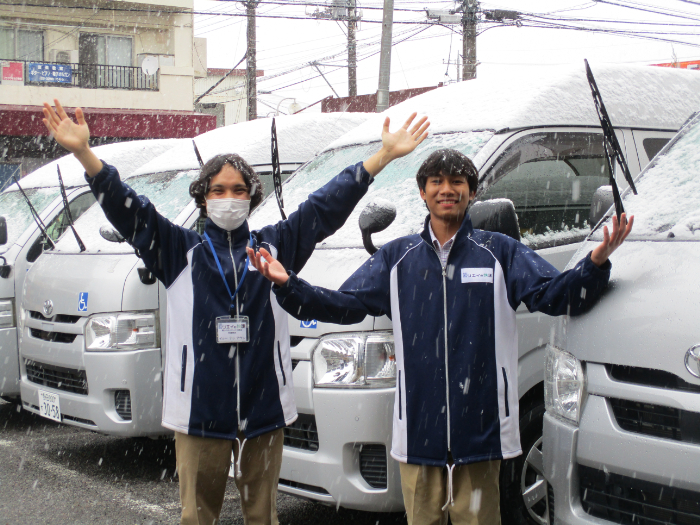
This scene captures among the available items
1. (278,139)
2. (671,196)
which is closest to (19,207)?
(278,139)

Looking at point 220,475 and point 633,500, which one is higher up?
point 633,500

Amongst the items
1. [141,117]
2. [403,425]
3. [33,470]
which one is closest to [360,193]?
[403,425]

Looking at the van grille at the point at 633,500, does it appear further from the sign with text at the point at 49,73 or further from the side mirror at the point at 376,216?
the sign with text at the point at 49,73

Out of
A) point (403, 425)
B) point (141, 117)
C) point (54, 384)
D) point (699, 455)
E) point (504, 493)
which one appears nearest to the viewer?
point (699, 455)

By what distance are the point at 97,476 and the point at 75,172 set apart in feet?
11.6

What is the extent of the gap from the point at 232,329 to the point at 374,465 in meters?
0.91

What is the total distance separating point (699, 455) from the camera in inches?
83.0

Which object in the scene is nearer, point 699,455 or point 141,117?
point 699,455

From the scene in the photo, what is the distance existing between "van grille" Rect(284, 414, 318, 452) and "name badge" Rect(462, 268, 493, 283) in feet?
3.66

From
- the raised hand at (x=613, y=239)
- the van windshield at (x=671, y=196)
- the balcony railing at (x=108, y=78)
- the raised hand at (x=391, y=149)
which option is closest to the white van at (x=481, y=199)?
the raised hand at (x=391, y=149)

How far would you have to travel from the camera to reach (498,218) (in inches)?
125

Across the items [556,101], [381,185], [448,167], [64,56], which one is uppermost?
[64,56]

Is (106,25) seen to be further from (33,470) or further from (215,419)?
(215,419)

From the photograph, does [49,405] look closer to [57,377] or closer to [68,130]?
[57,377]
